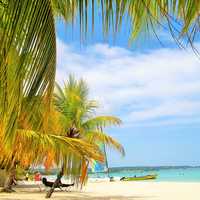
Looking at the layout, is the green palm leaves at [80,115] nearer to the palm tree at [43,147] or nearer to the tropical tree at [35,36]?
the palm tree at [43,147]

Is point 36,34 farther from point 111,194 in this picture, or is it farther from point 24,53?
point 111,194

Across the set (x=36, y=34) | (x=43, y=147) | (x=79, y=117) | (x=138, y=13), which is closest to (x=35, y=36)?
(x=36, y=34)

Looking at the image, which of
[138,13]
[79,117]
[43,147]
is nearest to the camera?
[138,13]

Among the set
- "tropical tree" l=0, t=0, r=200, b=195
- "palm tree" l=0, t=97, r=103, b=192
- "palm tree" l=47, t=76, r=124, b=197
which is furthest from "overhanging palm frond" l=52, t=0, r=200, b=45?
"palm tree" l=47, t=76, r=124, b=197

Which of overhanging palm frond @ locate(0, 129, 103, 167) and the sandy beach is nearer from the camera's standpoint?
overhanging palm frond @ locate(0, 129, 103, 167)

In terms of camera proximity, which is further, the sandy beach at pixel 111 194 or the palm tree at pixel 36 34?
the sandy beach at pixel 111 194

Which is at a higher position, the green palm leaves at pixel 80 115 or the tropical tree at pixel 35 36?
the green palm leaves at pixel 80 115

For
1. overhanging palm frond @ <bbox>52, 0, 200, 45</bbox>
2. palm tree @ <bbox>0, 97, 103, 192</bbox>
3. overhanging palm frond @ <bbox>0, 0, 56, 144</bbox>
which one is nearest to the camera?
overhanging palm frond @ <bbox>52, 0, 200, 45</bbox>

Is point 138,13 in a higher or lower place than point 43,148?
lower

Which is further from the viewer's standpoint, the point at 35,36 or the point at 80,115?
the point at 80,115

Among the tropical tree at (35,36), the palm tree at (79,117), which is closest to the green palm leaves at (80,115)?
the palm tree at (79,117)

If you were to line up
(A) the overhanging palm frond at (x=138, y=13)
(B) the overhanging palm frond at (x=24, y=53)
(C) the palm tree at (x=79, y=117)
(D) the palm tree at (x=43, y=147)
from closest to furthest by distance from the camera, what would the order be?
1. (A) the overhanging palm frond at (x=138, y=13)
2. (B) the overhanging palm frond at (x=24, y=53)
3. (D) the palm tree at (x=43, y=147)
4. (C) the palm tree at (x=79, y=117)

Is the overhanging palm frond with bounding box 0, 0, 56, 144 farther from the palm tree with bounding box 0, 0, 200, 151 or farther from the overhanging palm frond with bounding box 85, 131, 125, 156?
the overhanging palm frond with bounding box 85, 131, 125, 156

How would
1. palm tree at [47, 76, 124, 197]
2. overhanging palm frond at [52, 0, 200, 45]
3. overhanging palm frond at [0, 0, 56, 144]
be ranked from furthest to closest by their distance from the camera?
palm tree at [47, 76, 124, 197] < overhanging palm frond at [0, 0, 56, 144] < overhanging palm frond at [52, 0, 200, 45]
